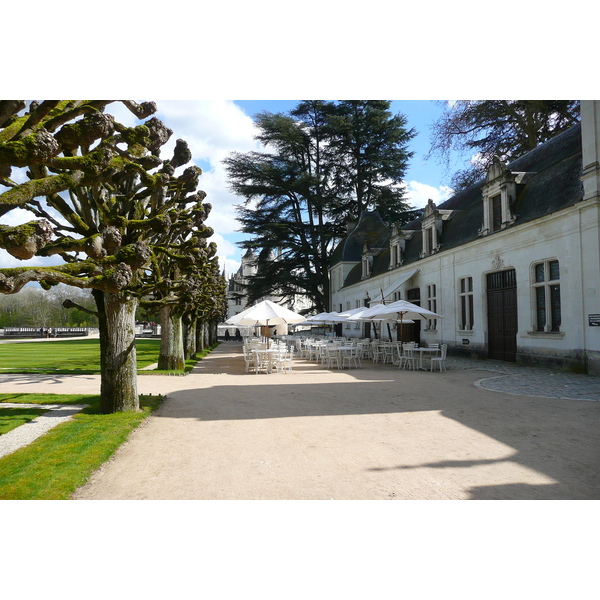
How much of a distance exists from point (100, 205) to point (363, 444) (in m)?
5.98

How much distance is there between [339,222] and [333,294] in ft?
22.7

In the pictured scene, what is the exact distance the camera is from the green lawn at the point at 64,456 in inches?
178

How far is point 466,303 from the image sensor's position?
19.8 m

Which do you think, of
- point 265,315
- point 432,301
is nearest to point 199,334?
point 265,315

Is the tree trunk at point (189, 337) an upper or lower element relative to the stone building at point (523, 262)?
lower

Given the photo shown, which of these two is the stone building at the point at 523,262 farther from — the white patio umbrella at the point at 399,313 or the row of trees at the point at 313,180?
the row of trees at the point at 313,180

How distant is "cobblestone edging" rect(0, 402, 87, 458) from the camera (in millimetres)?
6188

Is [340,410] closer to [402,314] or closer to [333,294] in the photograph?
[402,314]

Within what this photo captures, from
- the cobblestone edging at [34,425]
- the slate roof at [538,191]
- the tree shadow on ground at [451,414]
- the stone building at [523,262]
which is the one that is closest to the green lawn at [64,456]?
the cobblestone edging at [34,425]

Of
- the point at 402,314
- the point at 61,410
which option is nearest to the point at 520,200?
the point at 402,314

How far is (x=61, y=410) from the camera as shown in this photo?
27.7ft

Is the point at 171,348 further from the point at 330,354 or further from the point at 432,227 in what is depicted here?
the point at 432,227

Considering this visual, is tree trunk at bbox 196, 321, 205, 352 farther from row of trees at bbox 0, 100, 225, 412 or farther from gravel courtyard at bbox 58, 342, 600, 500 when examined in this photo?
gravel courtyard at bbox 58, 342, 600, 500

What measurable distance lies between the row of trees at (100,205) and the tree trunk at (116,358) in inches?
0.7
